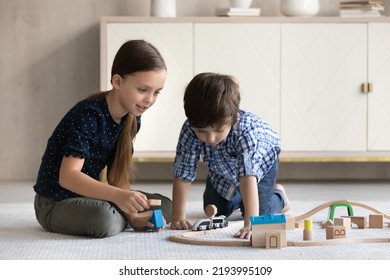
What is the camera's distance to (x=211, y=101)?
2094 mm

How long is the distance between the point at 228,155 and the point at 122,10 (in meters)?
1.83

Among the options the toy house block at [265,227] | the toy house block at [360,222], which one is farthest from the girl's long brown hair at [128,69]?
the toy house block at [360,222]

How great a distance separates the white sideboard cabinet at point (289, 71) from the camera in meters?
3.74

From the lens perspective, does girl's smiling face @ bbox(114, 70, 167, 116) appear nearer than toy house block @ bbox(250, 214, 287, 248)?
No

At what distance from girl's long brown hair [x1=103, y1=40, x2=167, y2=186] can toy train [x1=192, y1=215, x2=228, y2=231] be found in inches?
11.3

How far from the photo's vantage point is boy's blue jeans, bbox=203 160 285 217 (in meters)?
2.50

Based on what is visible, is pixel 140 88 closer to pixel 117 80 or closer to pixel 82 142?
pixel 117 80

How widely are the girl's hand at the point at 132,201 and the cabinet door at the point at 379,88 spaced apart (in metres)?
2.06

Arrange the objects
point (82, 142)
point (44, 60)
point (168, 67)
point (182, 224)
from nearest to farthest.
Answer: point (82, 142)
point (182, 224)
point (168, 67)
point (44, 60)

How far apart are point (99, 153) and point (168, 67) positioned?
1543 mm

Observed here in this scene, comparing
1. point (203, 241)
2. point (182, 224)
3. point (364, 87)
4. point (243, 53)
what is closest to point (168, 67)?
point (243, 53)

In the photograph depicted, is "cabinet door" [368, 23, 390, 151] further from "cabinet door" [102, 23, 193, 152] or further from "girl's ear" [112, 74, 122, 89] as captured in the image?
"girl's ear" [112, 74, 122, 89]

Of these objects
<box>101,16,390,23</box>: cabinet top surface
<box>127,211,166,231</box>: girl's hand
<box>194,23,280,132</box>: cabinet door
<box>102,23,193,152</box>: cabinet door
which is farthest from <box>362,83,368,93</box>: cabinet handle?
<box>127,211,166,231</box>: girl's hand

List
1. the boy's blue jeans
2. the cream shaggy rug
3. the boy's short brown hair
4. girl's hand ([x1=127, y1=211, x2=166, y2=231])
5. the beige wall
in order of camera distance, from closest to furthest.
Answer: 1. the cream shaggy rug
2. the boy's short brown hair
3. girl's hand ([x1=127, y1=211, x2=166, y2=231])
4. the boy's blue jeans
5. the beige wall
